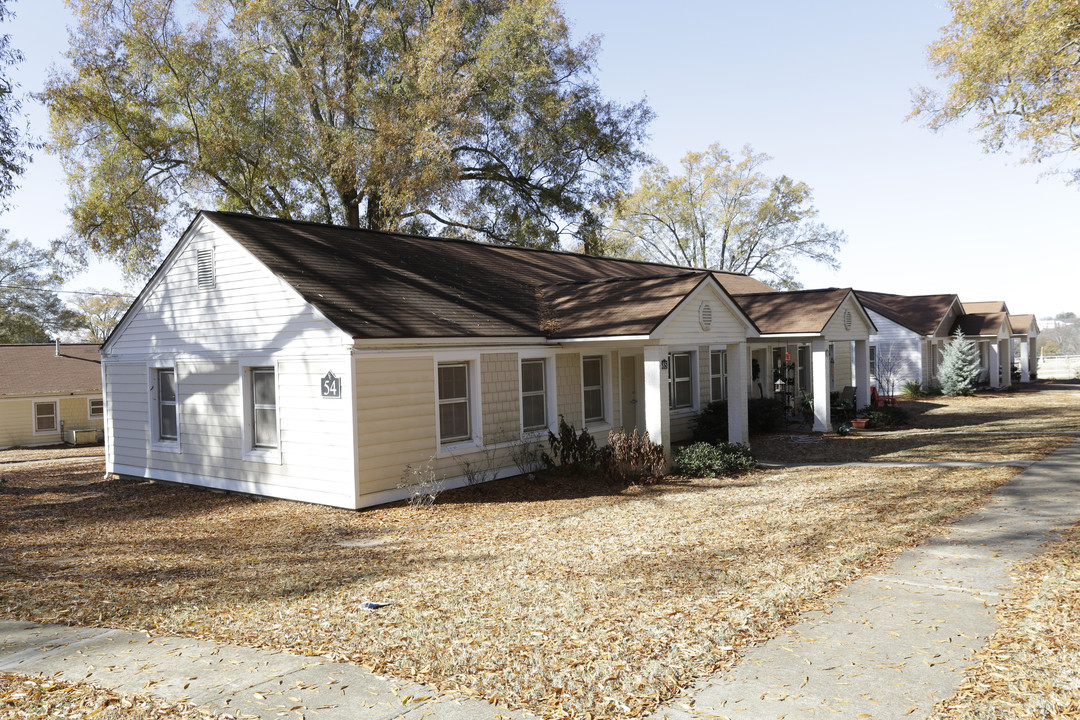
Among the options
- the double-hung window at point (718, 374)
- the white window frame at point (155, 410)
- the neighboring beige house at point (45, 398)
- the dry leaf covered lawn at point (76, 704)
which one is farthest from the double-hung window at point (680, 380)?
the neighboring beige house at point (45, 398)

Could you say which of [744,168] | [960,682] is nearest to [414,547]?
[960,682]

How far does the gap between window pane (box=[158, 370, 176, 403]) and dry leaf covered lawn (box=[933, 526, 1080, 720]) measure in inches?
566

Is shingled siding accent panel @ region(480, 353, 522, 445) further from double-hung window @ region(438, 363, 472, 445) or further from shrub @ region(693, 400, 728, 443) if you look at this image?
shrub @ region(693, 400, 728, 443)

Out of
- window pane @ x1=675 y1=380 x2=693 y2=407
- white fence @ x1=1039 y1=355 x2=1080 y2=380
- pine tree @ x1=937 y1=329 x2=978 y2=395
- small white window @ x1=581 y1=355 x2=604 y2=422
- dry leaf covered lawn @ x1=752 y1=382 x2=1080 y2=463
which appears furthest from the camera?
white fence @ x1=1039 y1=355 x2=1080 y2=380

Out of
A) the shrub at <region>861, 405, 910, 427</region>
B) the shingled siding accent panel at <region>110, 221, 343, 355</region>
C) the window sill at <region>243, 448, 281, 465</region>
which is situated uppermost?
the shingled siding accent panel at <region>110, 221, 343, 355</region>

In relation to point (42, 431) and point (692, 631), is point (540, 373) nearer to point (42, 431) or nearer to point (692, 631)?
point (692, 631)

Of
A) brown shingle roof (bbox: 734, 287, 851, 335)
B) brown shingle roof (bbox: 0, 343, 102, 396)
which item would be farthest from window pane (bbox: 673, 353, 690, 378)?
brown shingle roof (bbox: 0, 343, 102, 396)

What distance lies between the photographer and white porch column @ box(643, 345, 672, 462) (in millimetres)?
14211

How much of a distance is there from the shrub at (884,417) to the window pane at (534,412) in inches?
453

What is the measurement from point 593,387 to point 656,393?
2739mm

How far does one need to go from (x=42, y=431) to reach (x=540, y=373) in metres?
27.3

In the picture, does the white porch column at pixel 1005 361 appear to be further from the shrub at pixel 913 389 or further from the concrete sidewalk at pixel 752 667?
the concrete sidewalk at pixel 752 667

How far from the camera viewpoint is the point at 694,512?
434 inches

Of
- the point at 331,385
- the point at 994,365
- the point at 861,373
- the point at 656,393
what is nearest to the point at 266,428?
the point at 331,385
